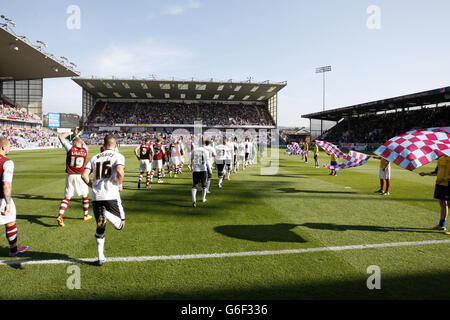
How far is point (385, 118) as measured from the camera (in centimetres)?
4569

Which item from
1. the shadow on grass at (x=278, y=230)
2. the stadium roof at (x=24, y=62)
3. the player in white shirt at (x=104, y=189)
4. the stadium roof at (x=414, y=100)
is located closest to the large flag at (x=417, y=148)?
the shadow on grass at (x=278, y=230)

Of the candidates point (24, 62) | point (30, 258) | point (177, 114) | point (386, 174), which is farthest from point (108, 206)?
point (177, 114)

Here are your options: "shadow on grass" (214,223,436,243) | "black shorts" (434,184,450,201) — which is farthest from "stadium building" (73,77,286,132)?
"black shorts" (434,184,450,201)

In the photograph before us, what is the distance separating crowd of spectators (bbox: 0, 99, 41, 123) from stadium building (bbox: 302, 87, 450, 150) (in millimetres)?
58208

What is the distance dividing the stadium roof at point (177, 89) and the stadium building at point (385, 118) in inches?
582

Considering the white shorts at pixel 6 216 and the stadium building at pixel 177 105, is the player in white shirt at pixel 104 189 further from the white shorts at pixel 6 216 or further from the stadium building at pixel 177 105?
the stadium building at pixel 177 105

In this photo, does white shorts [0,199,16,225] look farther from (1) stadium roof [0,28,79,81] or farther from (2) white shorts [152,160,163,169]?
(1) stadium roof [0,28,79,81]

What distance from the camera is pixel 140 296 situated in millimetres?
3254

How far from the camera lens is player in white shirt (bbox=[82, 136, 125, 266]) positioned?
159 inches

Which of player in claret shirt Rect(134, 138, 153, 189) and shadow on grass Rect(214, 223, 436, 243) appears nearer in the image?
shadow on grass Rect(214, 223, 436, 243)

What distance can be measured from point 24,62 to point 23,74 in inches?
370

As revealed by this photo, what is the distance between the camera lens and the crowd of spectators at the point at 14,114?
46906mm

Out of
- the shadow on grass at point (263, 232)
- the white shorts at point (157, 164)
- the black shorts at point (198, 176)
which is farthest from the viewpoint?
the white shorts at point (157, 164)

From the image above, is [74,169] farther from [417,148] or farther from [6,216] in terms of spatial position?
[417,148]
